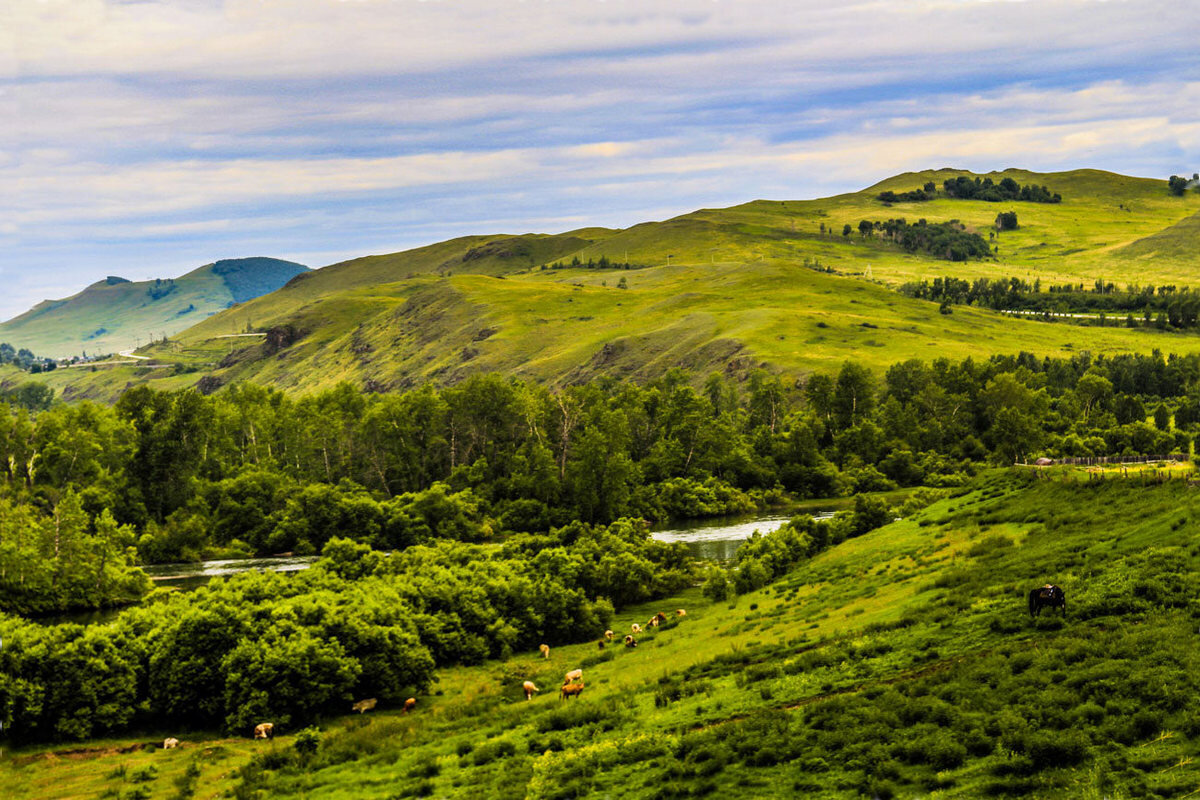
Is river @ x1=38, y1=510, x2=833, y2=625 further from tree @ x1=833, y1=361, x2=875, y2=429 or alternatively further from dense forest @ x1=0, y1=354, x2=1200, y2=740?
tree @ x1=833, y1=361, x2=875, y2=429

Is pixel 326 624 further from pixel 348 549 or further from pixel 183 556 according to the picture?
pixel 183 556

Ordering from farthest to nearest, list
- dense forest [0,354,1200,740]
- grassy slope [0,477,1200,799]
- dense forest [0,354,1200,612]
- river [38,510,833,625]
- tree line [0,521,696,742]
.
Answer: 1. dense forest [0,354,1200,612]
2. river [38,510,833,625]
3. dense forest [0,354,1200,740]
4. tree line [0,521,696,742]
5. grassy slope [0,477,1200,799]

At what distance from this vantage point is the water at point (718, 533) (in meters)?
124

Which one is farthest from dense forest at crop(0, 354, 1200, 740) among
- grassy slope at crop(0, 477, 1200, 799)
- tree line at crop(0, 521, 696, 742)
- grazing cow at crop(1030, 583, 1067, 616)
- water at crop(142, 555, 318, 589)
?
grazing cow at crop(1030, 583, 1067, 616)

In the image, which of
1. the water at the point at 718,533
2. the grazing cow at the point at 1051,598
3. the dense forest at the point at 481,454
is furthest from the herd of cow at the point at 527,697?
the dense forest at the point at 481,454

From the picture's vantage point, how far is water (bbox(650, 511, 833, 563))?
124 m

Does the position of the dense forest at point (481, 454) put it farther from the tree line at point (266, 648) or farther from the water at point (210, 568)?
the tree line at point (266, 648)

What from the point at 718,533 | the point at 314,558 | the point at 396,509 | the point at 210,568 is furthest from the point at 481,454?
the point at 210,568

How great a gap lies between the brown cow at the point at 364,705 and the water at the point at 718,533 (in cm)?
5727

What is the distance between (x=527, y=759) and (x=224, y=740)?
2702 cm

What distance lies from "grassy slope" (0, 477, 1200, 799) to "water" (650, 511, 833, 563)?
46.1 meters

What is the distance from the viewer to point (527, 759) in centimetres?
4431

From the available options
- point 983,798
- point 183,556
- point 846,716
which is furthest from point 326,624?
point 183,556

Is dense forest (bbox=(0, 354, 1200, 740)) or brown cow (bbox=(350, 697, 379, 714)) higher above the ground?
dense forest (bbox=(0, 354, 1200, 740))
